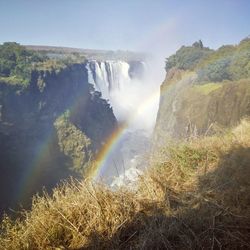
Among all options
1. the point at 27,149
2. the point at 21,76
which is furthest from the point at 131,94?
the point at 27,149

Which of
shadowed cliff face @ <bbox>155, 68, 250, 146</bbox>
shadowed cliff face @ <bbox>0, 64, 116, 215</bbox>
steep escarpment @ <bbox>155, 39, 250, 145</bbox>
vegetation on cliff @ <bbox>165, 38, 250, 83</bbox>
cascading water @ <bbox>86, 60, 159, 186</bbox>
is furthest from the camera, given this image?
cascading water @ <bbox>86, 60, 159, 186</bbox>

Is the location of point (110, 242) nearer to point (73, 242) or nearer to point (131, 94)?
point (73, 242)

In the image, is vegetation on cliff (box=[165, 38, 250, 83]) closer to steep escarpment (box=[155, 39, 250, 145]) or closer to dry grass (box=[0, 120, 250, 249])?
steep escarpment (box=[155, 39, 250, 145])

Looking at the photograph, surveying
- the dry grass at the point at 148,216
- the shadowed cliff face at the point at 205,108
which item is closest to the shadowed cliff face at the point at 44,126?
the shadowed cliff face at the point at 205,108

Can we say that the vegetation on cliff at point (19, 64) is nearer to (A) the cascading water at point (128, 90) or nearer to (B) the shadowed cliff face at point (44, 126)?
(B) the shadowed cliff face at point (44, 126)

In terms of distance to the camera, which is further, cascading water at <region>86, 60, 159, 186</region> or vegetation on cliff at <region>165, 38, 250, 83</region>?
cascading water at <region>86, 60, 159, 186</region>

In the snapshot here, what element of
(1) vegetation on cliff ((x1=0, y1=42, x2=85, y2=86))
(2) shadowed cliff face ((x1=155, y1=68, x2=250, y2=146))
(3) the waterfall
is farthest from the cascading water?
(2) shadowed cliff face ((x1=155, y1=68, x2=250, y2=146))

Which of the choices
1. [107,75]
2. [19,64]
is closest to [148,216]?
[19,64]

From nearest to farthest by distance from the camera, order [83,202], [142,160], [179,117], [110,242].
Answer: [110,242] → [83,202] → [142,160] → [179,117]
